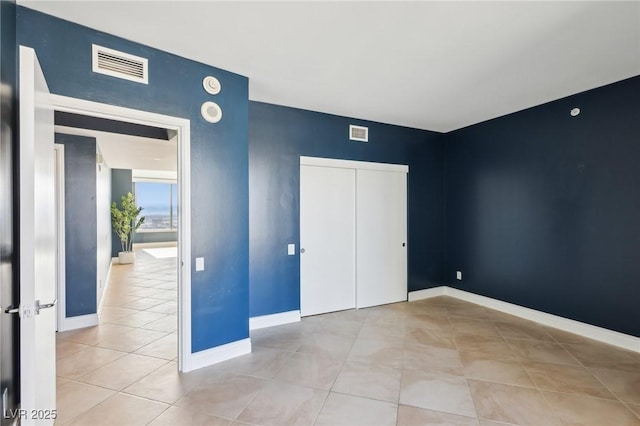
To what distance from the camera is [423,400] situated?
234cm

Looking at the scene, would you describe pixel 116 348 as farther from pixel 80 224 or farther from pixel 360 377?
pixel 360 377

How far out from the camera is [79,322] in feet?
12.5

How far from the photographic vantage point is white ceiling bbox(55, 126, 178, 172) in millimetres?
3987

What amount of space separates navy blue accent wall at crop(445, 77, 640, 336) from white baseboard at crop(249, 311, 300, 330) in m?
2.86

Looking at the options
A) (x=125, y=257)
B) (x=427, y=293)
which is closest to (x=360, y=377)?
(x=427, y=293)

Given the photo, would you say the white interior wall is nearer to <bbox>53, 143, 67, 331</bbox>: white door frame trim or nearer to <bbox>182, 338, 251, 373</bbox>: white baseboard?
<bbox>53, 143, 67, 331</bbox>: white door frame trim

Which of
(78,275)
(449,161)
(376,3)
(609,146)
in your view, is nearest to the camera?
(376,3)

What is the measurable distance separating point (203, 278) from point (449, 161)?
436 centimetres

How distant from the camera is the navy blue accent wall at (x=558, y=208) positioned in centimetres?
320

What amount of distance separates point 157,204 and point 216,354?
34.5 ft

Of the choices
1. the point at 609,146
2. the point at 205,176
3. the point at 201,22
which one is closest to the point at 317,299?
the point at 205,176

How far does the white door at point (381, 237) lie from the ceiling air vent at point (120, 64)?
9.58ft

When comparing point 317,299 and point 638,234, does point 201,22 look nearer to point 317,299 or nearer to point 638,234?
point 317,299

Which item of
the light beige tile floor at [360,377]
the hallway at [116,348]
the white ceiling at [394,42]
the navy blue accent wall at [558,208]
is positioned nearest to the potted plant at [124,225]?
the hallway at [116,348]
